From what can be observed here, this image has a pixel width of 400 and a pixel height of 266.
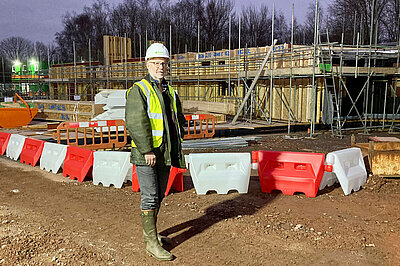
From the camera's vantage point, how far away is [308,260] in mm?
3967

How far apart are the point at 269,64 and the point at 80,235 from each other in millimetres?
15102

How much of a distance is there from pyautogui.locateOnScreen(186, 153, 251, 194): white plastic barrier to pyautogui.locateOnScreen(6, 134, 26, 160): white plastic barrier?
18.4ft

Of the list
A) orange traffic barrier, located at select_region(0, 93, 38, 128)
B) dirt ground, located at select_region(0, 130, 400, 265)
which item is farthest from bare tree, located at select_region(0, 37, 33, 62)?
dirt ground, located at select_region(0, 130, 400, 265)

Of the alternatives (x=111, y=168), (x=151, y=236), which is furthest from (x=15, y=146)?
(x=151, y=236)

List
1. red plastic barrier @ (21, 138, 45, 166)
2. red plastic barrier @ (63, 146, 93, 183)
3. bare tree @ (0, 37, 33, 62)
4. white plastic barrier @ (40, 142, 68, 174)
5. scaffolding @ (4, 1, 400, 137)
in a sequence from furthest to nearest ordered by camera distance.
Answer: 1. bare tree @ (0, 37, 33, 62)
2. scaffolding @ (4, 1, 400, 137)
3. red plastic barrier @ (21, 138, 45, 166)
4. white plastic barrier @ (40, 142, 68, 174)
5. red plastic barrier @ (63, 146, 93, 183)

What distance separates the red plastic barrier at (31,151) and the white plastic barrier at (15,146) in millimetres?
211

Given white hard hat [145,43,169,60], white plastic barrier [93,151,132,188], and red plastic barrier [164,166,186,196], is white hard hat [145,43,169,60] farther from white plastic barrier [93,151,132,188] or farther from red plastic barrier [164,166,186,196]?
white plastic barrier [93,151,132,188]

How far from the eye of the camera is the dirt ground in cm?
407

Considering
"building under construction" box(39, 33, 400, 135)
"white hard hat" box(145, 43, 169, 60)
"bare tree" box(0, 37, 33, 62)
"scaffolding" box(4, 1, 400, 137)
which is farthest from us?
"bare tree" box(0, 37, 33, 62)

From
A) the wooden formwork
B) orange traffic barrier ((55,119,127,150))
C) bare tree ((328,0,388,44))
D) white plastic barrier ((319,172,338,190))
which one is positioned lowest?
white plastic barrier ((319,172,338,190))

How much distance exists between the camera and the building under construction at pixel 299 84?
50.1 ft

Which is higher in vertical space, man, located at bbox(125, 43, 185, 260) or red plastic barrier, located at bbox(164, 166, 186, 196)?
man, located at bbox(125, 43, 185, 260)

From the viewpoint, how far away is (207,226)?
4.98 m

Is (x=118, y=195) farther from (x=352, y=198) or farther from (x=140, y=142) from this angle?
(x=352, y=198)
